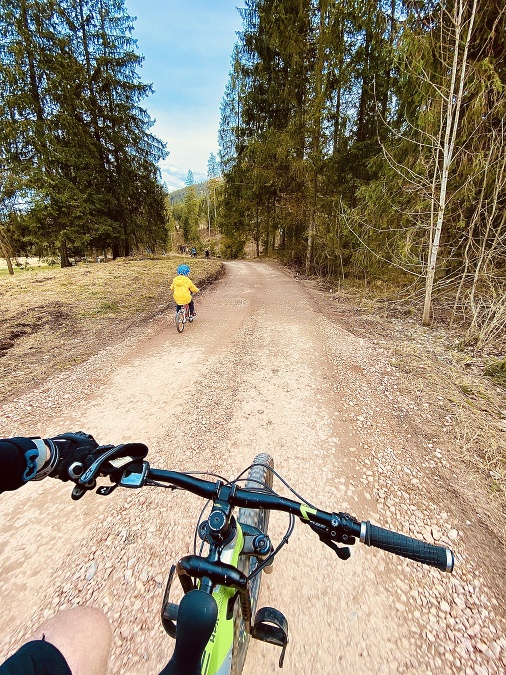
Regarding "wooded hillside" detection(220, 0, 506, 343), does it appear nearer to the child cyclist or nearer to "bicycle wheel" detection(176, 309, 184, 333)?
the child cyclist

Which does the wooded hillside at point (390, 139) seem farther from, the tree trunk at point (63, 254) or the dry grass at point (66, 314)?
the tree trunk at point (63, 254)

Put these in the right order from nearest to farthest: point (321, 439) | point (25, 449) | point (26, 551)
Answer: point (25, 449), point (26, 551), point (321, 439)

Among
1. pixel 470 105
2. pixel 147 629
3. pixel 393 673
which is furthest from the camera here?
pixel 470 105

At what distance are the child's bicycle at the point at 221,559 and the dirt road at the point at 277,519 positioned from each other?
35.1 inches

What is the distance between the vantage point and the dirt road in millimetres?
1837

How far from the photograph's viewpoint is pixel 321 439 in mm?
3604

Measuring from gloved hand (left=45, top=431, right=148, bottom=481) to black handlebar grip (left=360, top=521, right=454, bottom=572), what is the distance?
39.1 inches

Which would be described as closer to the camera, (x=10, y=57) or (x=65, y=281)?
(x=65, y=281)

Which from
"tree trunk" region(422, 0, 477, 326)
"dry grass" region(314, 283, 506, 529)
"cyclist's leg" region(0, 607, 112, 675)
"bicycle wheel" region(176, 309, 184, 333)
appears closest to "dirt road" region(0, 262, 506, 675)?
"dry grass" region(314, 283, 506, 529)

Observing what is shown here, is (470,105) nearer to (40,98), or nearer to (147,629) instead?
(147,629)

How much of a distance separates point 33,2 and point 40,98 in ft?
13.5

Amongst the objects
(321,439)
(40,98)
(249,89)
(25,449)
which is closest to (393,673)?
(321,439)

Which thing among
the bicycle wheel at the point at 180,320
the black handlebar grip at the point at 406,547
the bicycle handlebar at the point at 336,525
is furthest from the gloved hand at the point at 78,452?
the bicycle wheel at the point at 180,320

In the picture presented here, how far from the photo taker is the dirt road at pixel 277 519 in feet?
6.03
